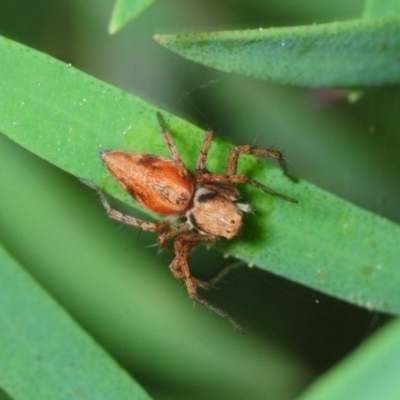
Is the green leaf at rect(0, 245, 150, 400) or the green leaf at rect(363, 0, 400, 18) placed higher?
the green leaf at rect(363, 0, 400, 18)

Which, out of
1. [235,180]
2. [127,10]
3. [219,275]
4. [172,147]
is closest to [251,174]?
[235,180]

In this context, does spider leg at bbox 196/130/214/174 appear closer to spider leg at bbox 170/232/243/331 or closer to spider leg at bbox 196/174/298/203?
spider leg at bbox 196/174/298/203

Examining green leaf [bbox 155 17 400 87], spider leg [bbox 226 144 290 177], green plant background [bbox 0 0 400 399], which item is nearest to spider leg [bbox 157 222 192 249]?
green plant background [bbox 0 0 400 399]

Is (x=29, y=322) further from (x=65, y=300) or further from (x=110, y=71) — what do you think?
(x=110, y=71)

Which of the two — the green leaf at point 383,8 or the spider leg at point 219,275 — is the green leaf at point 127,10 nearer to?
the green leaf at point 383,8

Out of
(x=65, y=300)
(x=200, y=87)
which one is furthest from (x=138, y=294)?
(x=200, y=87)

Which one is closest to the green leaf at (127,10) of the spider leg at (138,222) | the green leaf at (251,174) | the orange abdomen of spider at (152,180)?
the green leaf at (251,174)
